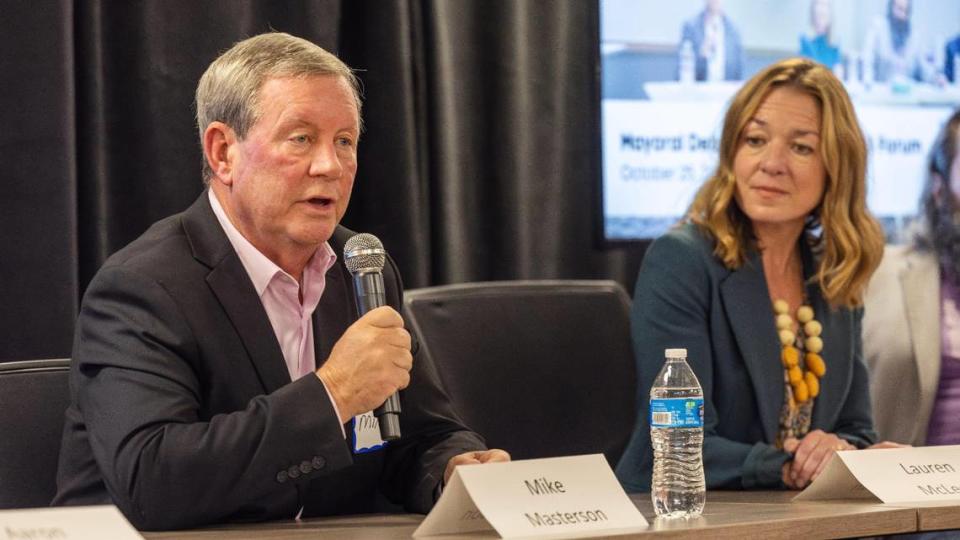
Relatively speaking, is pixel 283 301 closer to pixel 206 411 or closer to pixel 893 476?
pixel 206 411

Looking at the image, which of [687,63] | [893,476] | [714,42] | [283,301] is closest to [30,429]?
[283,301]

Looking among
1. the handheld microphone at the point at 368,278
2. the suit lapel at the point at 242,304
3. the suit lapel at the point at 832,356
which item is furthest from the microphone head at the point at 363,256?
the suit lapel at the point at 832,356

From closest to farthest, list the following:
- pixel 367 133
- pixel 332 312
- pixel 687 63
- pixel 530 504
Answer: pixel 530 504, pixel 332 312, pixel 367 133, pixel 687 63

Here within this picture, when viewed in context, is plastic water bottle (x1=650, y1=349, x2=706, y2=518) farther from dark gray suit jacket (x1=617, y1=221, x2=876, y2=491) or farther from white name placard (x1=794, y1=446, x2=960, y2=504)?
dark gray suit jacket (x1=617, y1=221, x2=876, y2=491)

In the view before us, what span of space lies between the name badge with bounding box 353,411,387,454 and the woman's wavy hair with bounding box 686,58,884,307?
1.14 metres

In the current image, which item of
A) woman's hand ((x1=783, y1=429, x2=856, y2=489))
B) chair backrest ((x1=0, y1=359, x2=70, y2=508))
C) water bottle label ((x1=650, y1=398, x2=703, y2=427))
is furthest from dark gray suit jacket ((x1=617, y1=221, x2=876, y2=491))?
chair backrest ((x1=0, y1=359, x2=70, y2=508))

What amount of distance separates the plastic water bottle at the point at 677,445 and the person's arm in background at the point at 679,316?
0.48 meters

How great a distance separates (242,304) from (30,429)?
0.42m

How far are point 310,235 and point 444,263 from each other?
5.04 feet

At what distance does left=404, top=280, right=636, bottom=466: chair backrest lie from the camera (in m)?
2.84

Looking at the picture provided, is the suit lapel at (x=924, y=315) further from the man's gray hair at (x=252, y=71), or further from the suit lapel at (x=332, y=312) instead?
the man's gray hair at (x=252, y=71)

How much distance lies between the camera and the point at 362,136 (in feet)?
11.9

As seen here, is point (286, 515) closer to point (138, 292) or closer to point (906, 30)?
point (138, 292)

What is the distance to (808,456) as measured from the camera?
267cm
